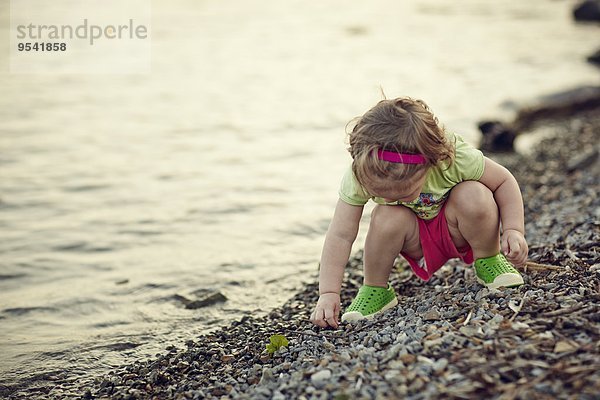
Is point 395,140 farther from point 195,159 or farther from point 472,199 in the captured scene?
point 195,159

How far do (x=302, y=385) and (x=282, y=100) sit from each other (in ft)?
26.1

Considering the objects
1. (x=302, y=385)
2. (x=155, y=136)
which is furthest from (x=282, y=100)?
(x=302, y=385)

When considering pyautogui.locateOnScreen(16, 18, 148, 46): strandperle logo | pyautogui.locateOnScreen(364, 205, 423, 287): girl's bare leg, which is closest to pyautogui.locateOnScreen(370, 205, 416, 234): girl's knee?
pyautogui.locateOnScreen(364, 205, 423, 287): girl's bare leg

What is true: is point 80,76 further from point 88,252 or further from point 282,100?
point 88,252

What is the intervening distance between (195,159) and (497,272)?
5.09 m

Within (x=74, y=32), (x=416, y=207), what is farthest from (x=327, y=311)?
(x=74, y=32)

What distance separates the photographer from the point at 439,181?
3.90 meters

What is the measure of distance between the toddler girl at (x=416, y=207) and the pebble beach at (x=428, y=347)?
18 centimetres

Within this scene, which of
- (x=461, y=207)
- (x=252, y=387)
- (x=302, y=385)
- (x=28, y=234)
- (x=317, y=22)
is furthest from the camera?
(x=317, y=22)

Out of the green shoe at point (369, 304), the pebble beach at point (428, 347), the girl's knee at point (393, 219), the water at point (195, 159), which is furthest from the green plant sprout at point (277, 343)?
the water at point (195, 159)

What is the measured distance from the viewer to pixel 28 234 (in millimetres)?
6684

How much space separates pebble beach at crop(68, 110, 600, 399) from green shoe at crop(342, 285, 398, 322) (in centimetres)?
8

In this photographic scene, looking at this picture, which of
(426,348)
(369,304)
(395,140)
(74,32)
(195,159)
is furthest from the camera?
(74,32)

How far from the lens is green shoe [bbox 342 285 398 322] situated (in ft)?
13.7
